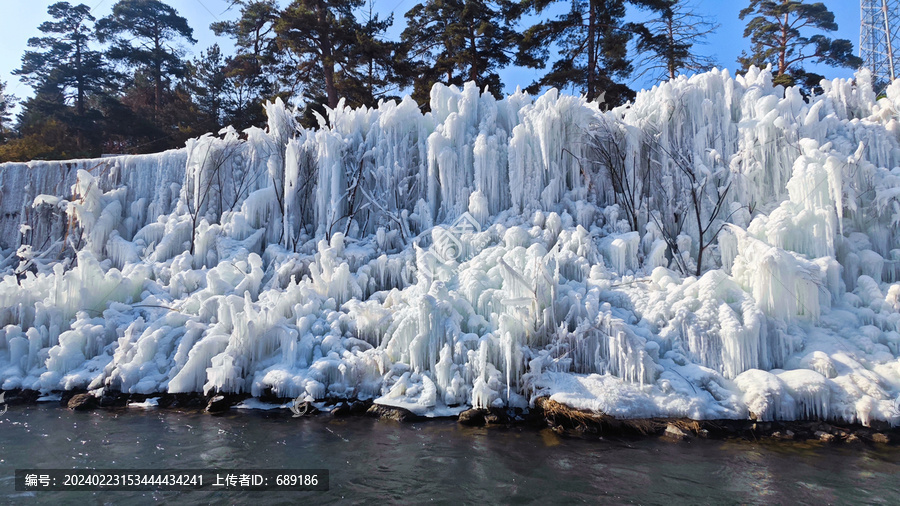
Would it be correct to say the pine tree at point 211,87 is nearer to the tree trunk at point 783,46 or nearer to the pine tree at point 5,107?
the pine tree at point 5,107

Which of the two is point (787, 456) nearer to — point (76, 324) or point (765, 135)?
point (765, 135)

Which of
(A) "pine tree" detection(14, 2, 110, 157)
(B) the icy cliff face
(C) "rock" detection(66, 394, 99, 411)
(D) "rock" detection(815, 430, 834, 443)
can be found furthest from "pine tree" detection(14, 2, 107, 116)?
(D) "rock" detection(815, 430, 834, 443)

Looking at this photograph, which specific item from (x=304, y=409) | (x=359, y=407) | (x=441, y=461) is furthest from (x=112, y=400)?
(x=441, y=461)

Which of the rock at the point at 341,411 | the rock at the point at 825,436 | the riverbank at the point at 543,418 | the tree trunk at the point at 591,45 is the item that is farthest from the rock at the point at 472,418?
the tree trunk at the point at 591,45

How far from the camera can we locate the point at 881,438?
7148 mm

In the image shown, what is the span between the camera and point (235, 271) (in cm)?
1193

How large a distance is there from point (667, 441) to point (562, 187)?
7.41m

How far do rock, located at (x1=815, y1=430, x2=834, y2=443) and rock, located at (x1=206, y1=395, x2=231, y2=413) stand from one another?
34.9ft

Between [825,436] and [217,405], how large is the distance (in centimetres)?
1084

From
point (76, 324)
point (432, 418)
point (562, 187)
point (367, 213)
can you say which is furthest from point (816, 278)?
point (76, 324)

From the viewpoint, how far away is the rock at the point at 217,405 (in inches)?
358

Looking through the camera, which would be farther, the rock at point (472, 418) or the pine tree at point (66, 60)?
the pine tree at point (66, 60)

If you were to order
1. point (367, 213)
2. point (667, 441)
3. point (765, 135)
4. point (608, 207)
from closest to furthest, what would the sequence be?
1. point (667, 441)
2. point (765, 135)
3. point (608, 207)
4. point (367, 213)

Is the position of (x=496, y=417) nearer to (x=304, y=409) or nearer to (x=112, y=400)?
(x=304, y=409)
